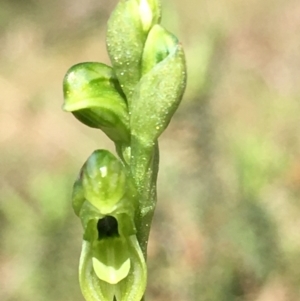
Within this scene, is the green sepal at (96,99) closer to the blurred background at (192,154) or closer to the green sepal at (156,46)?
the green sepal at (156,46)

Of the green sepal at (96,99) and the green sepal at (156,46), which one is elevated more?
the green sepal at (156,46)

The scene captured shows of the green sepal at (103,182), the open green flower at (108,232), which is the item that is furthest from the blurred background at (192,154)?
the green sepal at (103,182)

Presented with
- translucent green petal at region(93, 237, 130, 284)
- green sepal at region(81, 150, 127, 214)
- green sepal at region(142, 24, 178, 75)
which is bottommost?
translucent green petal at region(93, 237, 130, 284)

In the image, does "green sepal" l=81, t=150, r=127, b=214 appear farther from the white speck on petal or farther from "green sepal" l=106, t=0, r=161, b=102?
"green sepal" l=106, t=0, r=161, b=102

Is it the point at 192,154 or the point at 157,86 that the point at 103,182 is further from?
the point at 192,154

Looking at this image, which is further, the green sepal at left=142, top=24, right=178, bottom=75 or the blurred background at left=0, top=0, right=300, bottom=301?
the blurred background at left=0, top=0, right=300, bottom=301

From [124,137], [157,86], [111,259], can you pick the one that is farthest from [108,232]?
[157,86]

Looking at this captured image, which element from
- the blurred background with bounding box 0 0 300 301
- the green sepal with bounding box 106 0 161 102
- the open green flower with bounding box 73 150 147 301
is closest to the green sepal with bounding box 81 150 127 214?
the open green flower with bounding box 73 150 147 301

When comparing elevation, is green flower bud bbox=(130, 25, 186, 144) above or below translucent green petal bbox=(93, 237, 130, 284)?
above
